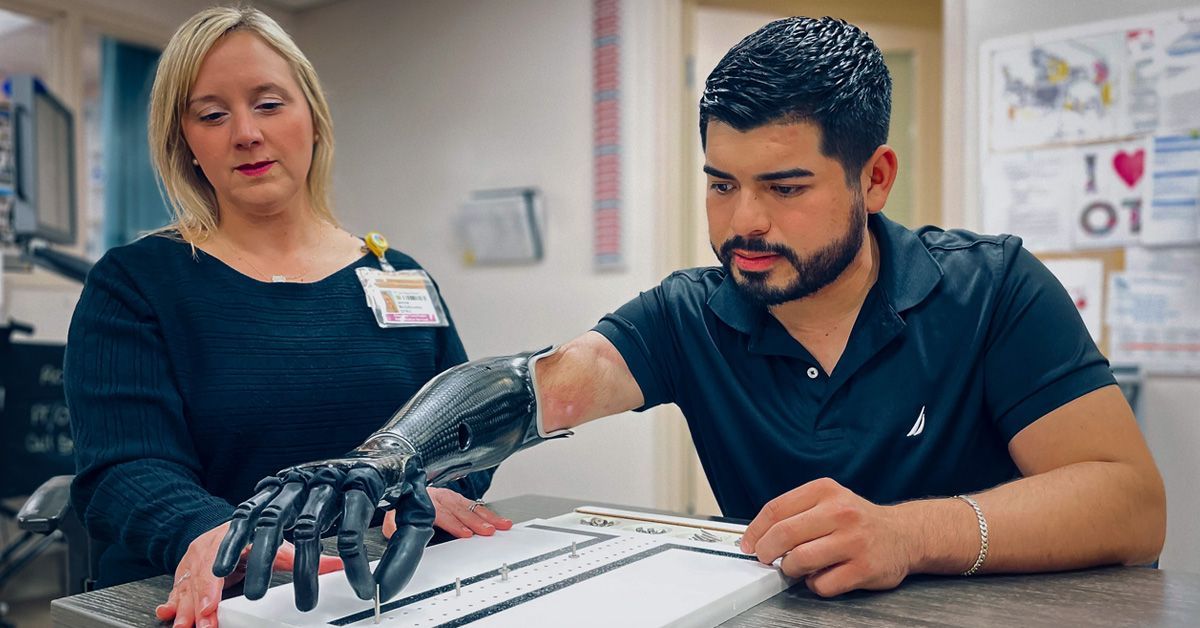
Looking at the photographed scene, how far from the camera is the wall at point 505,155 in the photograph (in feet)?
11.1

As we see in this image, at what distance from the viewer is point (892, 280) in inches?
45.8

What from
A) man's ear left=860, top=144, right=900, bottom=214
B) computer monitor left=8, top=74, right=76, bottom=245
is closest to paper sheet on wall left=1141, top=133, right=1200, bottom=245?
man's ear left=860, top=144, right=900, bottom=214

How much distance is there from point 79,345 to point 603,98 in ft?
8.12

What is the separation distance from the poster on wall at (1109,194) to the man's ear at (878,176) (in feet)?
4.97

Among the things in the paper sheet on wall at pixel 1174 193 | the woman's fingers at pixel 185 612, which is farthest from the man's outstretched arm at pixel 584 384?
the paper sheet on wall at pixel 1174 193

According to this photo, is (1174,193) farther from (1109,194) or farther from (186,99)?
(186,99)

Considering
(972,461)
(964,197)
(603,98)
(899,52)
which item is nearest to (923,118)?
(899,52)

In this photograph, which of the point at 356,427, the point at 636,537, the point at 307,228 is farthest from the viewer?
the point at 307,228

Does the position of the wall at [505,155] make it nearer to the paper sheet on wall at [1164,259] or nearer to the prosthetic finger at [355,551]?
the paper sheet on wall at [1164,259]

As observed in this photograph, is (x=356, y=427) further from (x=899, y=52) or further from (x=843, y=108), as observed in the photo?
(x=899, y=52)

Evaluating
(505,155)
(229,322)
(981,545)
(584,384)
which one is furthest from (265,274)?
(505,155)

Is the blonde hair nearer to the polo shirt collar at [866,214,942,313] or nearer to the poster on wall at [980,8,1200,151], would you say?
the polo shirt collar at [866,214,942,313]

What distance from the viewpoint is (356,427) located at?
54.7 inches

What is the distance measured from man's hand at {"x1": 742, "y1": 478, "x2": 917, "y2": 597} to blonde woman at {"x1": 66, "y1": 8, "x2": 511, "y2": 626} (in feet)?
1.34
